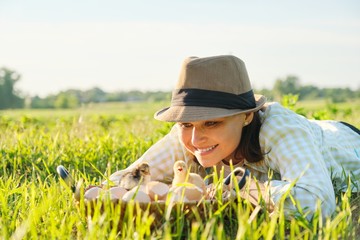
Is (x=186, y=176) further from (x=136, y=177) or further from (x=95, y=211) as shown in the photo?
(x=95, y=211)

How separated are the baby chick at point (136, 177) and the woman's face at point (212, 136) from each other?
359 millimetres


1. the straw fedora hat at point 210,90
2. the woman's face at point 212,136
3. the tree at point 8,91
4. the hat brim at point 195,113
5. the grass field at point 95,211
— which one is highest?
the straw fedora hat at point 210,90

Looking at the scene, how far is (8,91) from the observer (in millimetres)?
81562

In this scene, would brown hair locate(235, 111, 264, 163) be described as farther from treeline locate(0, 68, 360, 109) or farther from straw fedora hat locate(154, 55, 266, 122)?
treeline locate(0, 68, 360, 109)

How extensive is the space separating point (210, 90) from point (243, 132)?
1.32 ft

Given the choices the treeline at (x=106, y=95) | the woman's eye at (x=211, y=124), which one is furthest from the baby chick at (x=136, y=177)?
the treeline at (x=106, y=95)

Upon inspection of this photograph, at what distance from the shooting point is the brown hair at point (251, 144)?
3211mm

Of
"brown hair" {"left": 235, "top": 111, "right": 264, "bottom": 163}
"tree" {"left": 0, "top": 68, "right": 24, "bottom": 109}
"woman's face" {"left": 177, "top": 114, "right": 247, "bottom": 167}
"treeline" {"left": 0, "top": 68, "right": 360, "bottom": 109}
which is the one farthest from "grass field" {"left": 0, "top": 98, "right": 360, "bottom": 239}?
"tree" {"left": 0, "top": 68, "right": 24, "bottom": 109}

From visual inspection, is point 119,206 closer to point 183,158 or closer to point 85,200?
point 85,200

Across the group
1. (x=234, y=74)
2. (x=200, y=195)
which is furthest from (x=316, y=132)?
(x=200, y=195)

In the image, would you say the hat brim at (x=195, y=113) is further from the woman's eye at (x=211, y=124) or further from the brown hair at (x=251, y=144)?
the brown hair at (x=251, y=144)

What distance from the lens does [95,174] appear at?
437cm

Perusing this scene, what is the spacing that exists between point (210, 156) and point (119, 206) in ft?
2.84

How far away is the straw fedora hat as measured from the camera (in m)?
2.95
